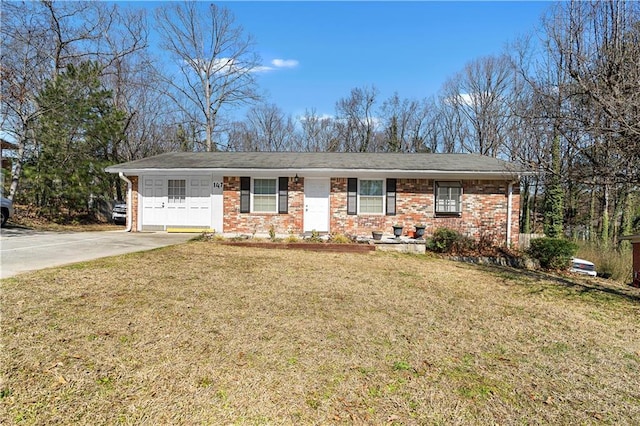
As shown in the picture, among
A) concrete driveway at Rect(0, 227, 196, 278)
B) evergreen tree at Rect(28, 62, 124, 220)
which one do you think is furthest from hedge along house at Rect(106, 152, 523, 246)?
evergreen tree at Rect(28, 62, 124, 220)

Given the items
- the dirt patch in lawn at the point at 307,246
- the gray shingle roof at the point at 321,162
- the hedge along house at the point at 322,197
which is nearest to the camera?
the dirt patch in lawn at the point at 307,246

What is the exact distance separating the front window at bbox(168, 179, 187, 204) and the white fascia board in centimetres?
38

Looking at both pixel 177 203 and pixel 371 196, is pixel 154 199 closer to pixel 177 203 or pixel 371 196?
pixel 177 203

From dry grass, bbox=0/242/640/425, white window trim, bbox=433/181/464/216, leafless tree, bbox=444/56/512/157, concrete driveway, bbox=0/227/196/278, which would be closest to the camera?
dry grass, bbox=0/242/640/425

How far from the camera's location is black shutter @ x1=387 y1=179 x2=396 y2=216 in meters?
12.0

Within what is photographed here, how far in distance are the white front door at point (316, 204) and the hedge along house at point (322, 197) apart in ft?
0.12

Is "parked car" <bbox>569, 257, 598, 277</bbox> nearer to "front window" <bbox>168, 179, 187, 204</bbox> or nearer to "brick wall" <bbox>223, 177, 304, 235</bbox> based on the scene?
"brick wall" <bbox>223, 177, 304, 235</bbox>

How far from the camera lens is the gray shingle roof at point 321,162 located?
11.7m

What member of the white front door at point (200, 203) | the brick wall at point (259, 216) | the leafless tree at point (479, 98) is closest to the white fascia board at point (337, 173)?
the white front door at point (200, 203)

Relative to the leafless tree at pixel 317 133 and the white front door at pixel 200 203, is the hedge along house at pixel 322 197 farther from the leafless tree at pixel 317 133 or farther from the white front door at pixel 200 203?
the leafless tree at pixel 317 133

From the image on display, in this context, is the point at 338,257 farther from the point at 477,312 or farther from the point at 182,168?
the point at 182,168

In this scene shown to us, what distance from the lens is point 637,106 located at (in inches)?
193

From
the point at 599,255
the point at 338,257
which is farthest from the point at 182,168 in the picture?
the point at 599,255

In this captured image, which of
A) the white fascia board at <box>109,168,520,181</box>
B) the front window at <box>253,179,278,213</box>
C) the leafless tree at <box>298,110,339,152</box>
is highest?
the leafless tree at <box>298,110,339,152</box>
